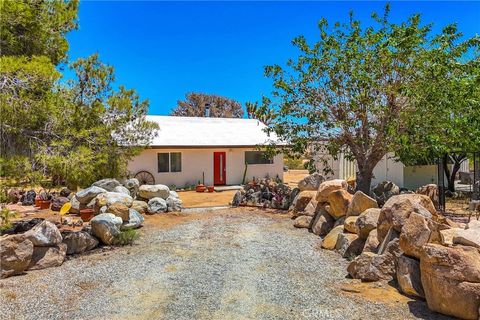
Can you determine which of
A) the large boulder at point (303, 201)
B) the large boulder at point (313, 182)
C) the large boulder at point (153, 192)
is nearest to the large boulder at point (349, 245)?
the large boulder at point (303, 201)

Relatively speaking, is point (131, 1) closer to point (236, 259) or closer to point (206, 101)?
point (236, 259)

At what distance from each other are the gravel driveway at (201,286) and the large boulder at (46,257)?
21 cm

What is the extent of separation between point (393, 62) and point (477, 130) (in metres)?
3.32

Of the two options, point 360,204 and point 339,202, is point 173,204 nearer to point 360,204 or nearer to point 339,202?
point 339,202

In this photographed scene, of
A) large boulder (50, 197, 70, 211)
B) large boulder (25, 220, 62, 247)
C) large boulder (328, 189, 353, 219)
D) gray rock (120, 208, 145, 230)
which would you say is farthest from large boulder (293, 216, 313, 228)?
large boulder (50, 197, 70, 211)

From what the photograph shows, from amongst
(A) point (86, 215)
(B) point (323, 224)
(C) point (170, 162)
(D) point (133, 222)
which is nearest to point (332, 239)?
(B) point (323, 224)

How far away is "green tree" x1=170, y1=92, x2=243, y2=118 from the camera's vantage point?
153ft

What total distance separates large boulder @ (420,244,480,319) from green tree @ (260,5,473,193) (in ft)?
20.8

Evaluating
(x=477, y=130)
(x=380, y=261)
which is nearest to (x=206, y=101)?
(x=477, y=130)

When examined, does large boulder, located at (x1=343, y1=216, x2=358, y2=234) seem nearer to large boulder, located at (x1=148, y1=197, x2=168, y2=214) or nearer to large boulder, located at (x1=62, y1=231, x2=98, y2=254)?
large boulder, located at (x1=62, y1=231, x2=98, y2=254)

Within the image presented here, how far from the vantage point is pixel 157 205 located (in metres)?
13.1

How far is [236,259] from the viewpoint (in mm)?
7430

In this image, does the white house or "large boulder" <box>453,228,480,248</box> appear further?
the white house

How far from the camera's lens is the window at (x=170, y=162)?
1998 cm
